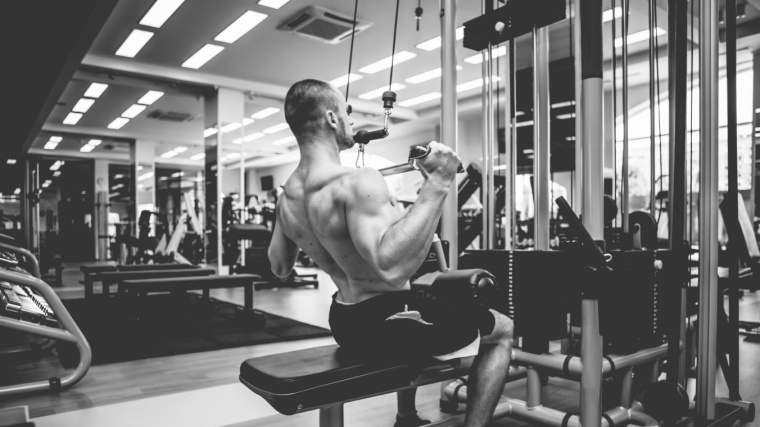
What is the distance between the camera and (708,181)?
196 centimetres

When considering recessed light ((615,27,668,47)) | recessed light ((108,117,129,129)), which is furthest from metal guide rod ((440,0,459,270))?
recessed light ((108,117,129,129))

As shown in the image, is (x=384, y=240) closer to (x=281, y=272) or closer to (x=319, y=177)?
(x=319, y=177)

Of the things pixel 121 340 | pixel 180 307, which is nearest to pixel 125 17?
pixel 180 307

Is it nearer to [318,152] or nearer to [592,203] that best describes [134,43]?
[318,152]

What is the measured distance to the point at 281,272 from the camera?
Result: 1.81 meters

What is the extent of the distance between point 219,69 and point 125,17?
2015 millimetres

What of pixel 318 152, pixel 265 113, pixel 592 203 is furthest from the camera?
pixel 265 113

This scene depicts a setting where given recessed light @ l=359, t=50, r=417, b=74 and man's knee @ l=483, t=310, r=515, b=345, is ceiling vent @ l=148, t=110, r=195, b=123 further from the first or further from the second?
man's knee @ l=483, t=310, r=515, b=345

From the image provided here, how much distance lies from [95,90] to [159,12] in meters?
3.71

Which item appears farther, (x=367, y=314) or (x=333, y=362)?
(x=367, y=314)

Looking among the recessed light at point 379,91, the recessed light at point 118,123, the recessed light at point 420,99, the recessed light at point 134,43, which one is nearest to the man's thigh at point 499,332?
the recessed light at point 134,43

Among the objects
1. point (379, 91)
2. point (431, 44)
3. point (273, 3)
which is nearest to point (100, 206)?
point (379, 91)

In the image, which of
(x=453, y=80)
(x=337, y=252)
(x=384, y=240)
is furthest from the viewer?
(x=453, y=80)

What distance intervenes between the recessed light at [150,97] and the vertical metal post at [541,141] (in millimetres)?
7965
